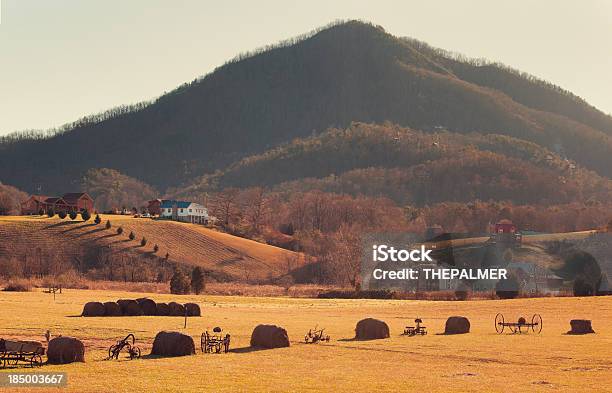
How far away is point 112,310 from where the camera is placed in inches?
2987

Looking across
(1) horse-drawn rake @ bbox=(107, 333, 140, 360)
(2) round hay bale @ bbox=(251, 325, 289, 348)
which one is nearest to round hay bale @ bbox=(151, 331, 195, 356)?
(1) horse-drawn rake @ bbox=(107, 333, 140, 360)

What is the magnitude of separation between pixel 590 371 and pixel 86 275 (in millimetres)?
134226

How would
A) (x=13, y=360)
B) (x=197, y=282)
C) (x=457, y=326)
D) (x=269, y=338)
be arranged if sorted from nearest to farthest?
(x=13, y=360)
(x=269, y=338)
(x=457, y=326)
(x=197, y=282)

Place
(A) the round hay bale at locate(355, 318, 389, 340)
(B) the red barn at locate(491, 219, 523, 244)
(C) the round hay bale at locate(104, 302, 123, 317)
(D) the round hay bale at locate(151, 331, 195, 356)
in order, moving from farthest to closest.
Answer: (B) the red barn at locate(491, 219, 523, 244)
(C) the round hay bale at locate(104, 302, 123, 317)
(A) the round hay bale at locate(355, 318, 389, 340)
(D) the round hay bale at locate(151, 331, 195, 356)

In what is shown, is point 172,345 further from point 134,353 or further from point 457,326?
point 457,326

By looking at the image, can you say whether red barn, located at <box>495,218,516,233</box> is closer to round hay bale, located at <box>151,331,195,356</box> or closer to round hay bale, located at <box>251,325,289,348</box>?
round hay bale, located at <box>251,325,289,348</box>

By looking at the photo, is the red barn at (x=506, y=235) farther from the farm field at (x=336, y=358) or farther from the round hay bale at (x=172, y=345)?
the round hay bale at (x=172, y=345)

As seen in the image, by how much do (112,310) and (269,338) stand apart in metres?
25.8

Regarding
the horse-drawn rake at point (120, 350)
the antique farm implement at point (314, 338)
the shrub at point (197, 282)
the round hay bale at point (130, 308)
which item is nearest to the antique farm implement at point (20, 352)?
the horse-drawn rake at point (120, 350)

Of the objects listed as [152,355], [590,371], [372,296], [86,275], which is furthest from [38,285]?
[590,371]

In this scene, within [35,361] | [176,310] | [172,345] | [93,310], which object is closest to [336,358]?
[172,345]

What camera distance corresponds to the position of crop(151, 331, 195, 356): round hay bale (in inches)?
1925

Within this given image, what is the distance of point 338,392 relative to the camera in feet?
122

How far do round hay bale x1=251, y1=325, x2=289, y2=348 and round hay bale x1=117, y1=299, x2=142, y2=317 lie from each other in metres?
24.4
